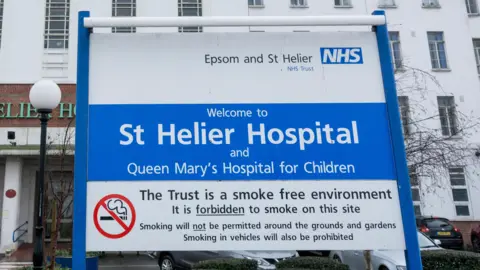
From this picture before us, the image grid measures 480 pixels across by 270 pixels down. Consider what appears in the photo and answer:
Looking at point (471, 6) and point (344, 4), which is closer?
point (344, 4)

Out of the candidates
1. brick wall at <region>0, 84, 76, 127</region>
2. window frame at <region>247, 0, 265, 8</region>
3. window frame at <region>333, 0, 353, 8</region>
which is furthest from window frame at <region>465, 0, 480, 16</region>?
brick wall at <region>0, 84, 76, 127</region>

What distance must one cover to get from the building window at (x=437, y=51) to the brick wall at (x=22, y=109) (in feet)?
65.0

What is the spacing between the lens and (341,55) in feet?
9.11

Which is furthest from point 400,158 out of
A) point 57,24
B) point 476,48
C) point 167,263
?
point 476,48

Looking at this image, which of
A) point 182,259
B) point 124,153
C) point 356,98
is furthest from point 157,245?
point 182,259

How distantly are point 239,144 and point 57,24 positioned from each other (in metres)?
21.0

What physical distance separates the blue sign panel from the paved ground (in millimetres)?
13634

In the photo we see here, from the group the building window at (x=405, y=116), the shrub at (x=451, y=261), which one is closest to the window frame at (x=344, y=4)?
the building window at (x=405, y=116)

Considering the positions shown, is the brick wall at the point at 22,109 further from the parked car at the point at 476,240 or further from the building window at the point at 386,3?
the parked car at the point at 476,240

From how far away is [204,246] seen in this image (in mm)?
2512

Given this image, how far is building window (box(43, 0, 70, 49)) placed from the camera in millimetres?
20422

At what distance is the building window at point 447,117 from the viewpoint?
22084mm

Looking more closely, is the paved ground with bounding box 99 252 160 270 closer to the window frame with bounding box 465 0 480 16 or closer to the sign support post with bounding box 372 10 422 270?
the sign support post with bounding box 372 10 422 270

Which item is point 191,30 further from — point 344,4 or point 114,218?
point 114,218
